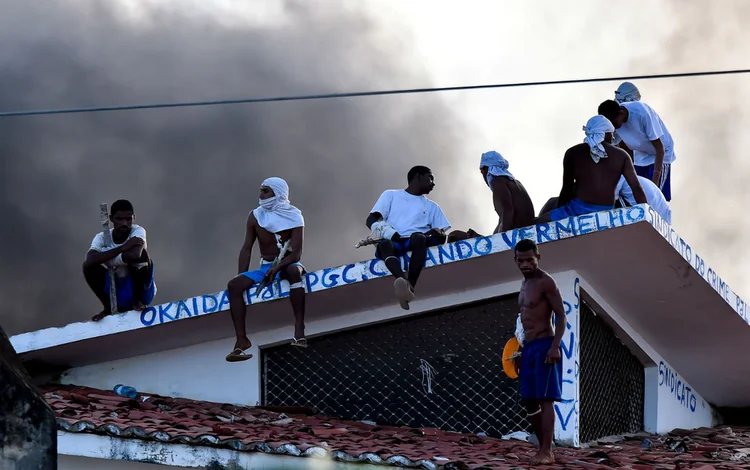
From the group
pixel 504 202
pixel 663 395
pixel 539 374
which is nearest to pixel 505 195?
pixel 504 202

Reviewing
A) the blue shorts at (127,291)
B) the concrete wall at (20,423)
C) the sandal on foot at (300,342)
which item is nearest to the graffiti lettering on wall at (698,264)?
the sandal on foot at (300,342)

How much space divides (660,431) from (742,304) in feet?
4.59

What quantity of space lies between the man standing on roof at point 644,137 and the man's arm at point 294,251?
2.82m

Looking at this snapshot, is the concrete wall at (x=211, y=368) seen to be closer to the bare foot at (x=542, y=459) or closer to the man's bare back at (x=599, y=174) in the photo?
the man's bare back at (x=599, y=174)

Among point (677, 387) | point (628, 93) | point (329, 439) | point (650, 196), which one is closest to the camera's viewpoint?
point (329, 439)

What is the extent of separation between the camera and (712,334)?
39.2 feet

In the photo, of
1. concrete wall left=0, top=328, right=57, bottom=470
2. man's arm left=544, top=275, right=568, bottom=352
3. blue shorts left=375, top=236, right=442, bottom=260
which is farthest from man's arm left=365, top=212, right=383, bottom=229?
concrete wall left=0, top=328, right=57, bottom=470

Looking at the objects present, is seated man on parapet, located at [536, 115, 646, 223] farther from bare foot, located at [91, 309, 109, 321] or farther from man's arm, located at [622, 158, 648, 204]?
bare foot, located at [91, 309, 109, 321]

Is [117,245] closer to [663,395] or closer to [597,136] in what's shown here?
[597,136]

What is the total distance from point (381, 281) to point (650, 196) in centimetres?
235

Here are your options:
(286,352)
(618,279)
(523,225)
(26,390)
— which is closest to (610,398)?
(618,279)

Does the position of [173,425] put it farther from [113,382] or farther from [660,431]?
[660,431]

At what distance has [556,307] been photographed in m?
8.96

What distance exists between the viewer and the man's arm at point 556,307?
29.0ft
